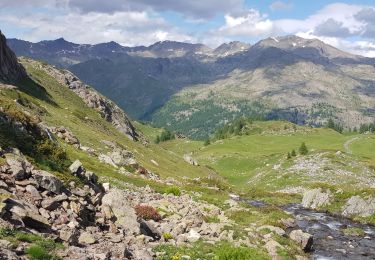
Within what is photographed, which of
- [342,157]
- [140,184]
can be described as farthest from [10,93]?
[342,157]

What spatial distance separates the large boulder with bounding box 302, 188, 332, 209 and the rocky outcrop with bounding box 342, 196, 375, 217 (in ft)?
16.6

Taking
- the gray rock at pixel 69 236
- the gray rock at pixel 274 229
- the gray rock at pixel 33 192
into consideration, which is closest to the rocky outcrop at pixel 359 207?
the gray rock at pixel 274 229

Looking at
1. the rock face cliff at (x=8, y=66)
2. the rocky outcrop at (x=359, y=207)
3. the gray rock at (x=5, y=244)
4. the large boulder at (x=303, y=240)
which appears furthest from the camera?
the rock face cliff at (x=8, y=66)

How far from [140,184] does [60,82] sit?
102363 millimetres

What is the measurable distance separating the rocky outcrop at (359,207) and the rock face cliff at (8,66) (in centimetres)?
7748

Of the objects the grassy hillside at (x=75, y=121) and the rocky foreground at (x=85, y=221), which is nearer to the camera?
the rocky foreground at (x=85, y=221)

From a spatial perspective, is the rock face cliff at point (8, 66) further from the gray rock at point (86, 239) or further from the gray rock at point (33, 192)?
the gray rock at point (86, 239)

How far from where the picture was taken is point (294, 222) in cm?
5406

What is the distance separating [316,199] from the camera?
72.5 metres

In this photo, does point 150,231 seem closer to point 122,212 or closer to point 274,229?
point 122,212

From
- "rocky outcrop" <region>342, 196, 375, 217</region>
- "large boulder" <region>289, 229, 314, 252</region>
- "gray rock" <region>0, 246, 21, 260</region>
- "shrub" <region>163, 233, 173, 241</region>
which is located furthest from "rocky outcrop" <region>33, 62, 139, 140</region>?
"gray rock" <region>0, 246, 21, 260</region>

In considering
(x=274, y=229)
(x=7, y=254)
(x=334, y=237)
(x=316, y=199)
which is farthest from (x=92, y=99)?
(x=7, y=254)

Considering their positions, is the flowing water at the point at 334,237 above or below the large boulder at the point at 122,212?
below

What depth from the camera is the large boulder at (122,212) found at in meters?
27.9
